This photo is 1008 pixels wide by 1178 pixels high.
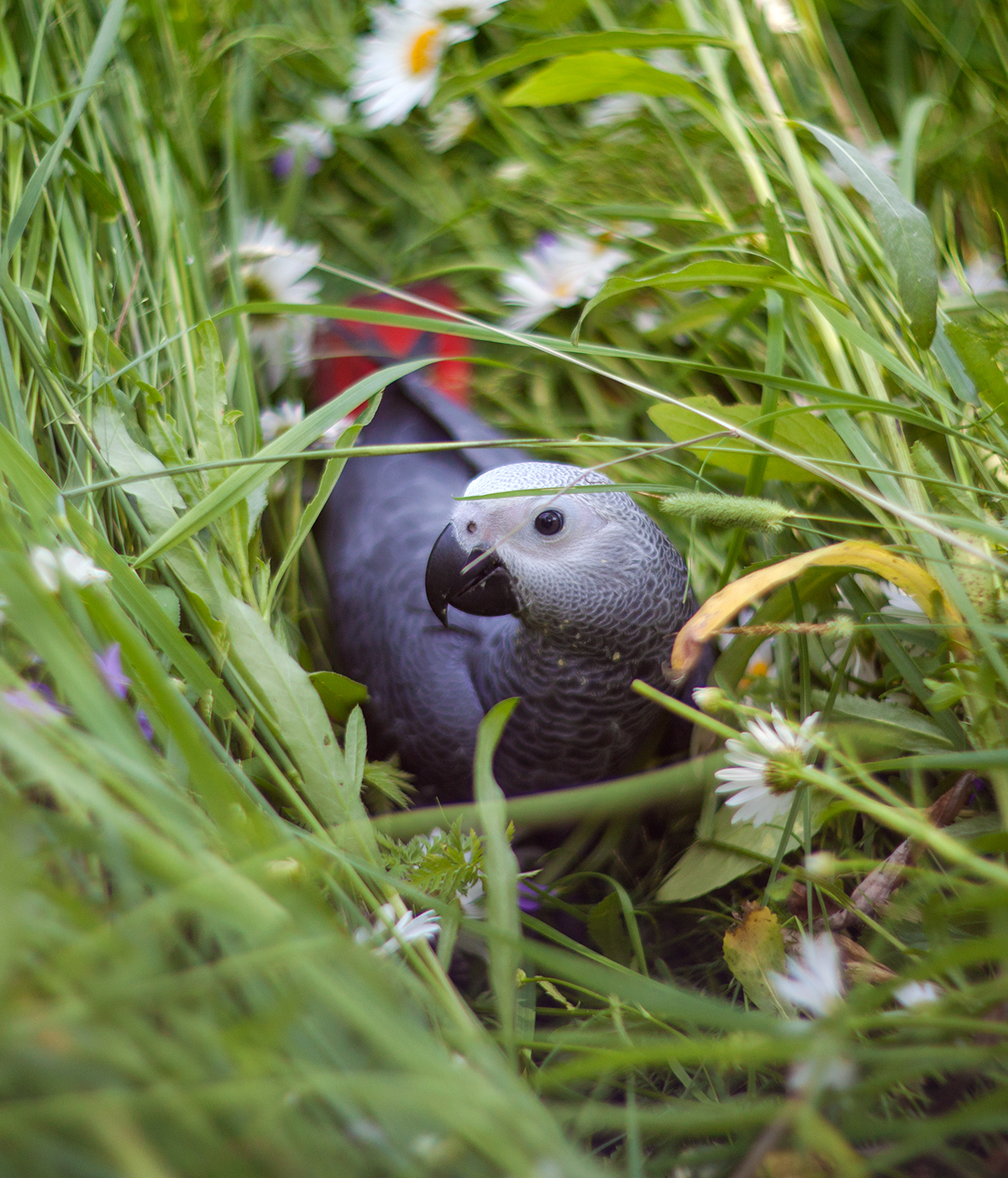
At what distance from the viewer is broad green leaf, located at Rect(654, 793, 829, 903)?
73cm

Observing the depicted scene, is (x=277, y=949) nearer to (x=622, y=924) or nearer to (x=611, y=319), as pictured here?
(x=622, y=924)

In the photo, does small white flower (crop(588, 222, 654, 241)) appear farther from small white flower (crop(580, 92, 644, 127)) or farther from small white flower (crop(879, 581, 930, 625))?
small white flower (crop(879, 581, 930, 625))

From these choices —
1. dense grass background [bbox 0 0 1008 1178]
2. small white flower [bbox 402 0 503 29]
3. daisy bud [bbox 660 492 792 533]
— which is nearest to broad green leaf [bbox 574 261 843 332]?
dense grass background [bbox 0 0 1008 1178]

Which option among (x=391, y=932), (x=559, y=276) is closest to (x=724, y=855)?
(x=391, y=932)

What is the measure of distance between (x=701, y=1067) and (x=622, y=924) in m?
0.20

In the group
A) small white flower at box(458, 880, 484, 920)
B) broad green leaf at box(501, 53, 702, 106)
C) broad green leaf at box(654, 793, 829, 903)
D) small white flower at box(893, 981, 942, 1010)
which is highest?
broad green leaf at box(501, 53, 702, 106)

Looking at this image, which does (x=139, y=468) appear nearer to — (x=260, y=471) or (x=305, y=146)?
(x=260, y=471)

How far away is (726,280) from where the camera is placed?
77 cm

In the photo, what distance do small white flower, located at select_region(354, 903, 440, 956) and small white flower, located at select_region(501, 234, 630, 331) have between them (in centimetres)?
94

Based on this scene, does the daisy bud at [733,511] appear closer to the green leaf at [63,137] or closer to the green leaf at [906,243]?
the green leaf at [906,243]

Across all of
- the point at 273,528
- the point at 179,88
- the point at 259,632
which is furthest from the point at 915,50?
the point at 259,632

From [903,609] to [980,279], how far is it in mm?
617

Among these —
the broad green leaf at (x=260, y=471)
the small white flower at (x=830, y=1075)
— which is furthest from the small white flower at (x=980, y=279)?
the small white flower at (x=830, y=1075)

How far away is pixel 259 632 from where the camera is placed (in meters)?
0.72
